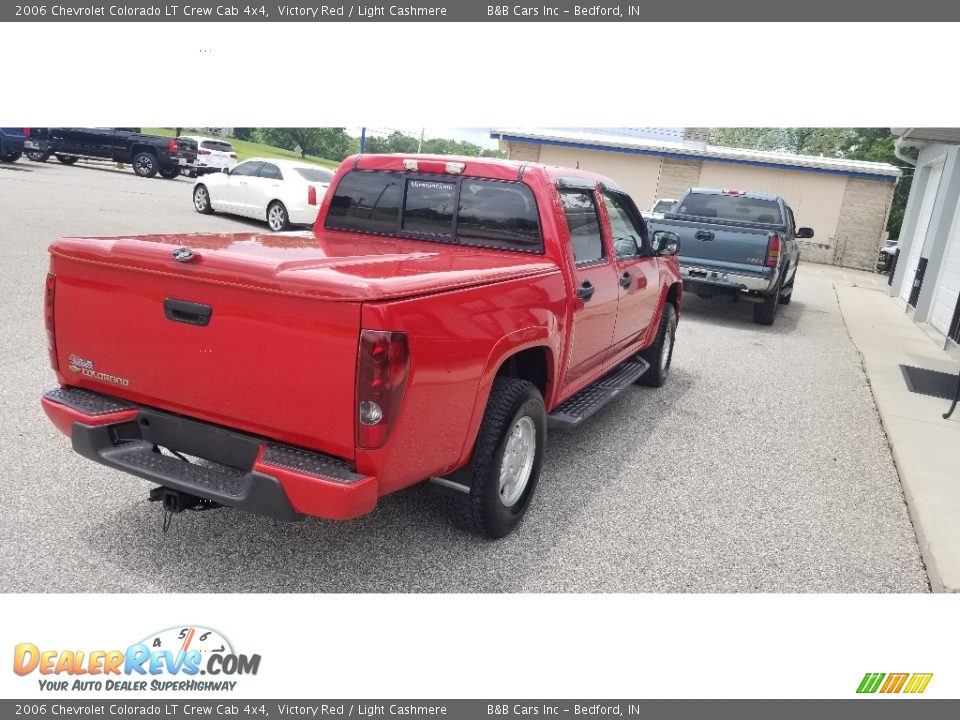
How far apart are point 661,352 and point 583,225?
7.94 ft

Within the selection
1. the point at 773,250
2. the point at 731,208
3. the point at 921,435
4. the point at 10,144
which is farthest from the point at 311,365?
the point at 10,144

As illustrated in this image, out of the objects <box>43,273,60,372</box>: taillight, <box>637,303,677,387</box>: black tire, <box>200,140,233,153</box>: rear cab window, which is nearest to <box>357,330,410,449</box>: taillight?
<box>43,273,60,372</box>: taillight

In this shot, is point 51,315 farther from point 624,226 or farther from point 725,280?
point 725,280

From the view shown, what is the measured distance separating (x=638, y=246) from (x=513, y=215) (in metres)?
1.87

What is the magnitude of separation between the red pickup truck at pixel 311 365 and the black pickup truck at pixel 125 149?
2456 cm

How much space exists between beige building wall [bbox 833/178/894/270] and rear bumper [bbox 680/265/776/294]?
1990 cm

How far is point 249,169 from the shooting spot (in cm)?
1619

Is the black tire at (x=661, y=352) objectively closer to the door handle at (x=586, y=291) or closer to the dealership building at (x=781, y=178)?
the door handle at (x=586, y=291)

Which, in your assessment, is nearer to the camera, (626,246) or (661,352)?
(626,246)

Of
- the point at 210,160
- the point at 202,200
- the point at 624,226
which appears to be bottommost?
the point at 202,200

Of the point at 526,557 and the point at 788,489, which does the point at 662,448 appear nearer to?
the point at 788,489

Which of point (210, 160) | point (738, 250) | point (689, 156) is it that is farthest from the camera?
point (689, 156)

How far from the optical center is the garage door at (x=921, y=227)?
1529 cm

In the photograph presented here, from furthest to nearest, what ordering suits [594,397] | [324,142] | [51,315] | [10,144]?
[324,142]
[10,144]
[594,397]
[51,315]
